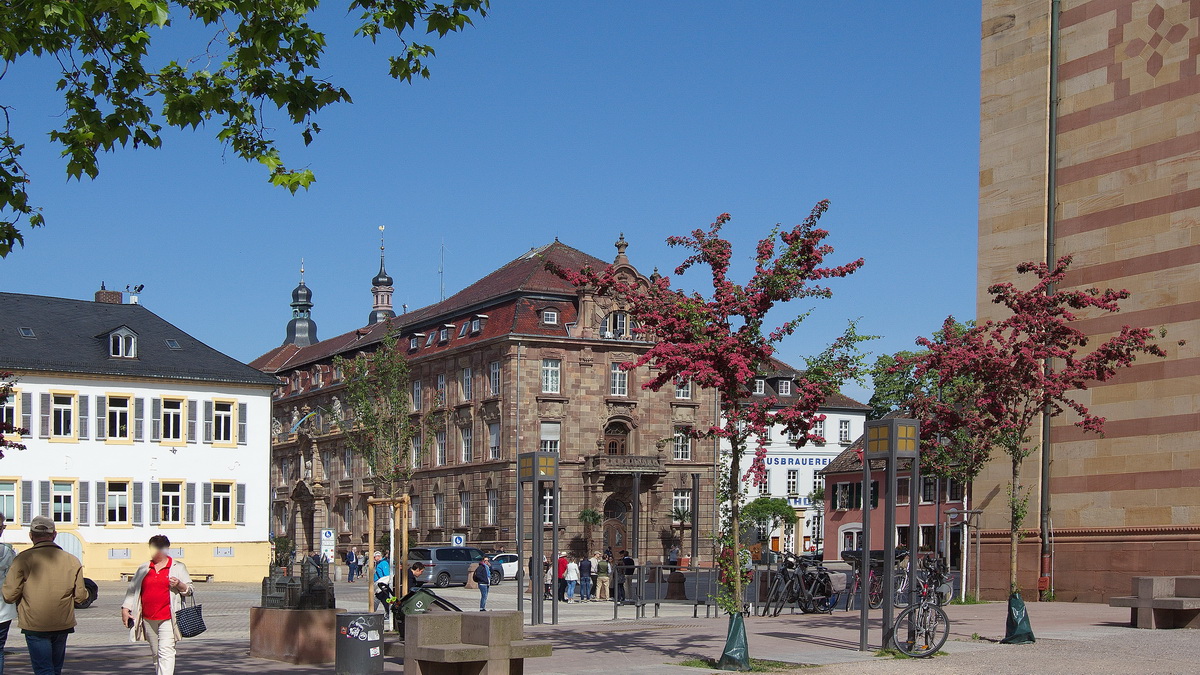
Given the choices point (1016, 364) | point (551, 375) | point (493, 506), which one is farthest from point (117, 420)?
point (1016, 364)

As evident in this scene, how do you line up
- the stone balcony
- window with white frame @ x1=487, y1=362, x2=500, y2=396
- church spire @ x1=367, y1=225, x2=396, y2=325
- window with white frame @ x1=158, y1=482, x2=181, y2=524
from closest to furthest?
window with white frame @ x1=158, y1=482, x2=181, y2=524 → the stone balcony → window with white frame @ x1=487, y1=362, x2=500, y2=396 → church spire @ x1=367, y1=225, x2=396, y2=325

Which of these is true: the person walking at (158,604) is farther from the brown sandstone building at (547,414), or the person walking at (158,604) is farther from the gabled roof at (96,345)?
the brown sandstone building at (547,414)

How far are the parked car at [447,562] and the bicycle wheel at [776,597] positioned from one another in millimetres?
26442

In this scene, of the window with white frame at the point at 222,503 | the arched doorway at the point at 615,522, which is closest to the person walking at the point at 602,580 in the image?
the window with white frame at the point at 222,503

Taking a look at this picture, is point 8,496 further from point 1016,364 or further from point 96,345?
point 1016,364

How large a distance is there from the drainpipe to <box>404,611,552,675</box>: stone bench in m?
17.2

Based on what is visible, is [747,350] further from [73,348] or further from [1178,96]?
[73,348]

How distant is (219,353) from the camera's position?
192 feet

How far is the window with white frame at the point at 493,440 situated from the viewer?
2805 inches

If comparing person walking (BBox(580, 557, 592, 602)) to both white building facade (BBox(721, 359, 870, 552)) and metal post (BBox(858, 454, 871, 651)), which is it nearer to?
metal post (BBox(858, 454, 871, 651))

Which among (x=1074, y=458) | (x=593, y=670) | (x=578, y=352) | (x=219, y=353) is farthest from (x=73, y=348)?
(x=593, y=670)

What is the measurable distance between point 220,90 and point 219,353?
48.1 m

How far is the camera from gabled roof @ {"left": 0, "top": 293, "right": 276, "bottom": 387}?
178ft

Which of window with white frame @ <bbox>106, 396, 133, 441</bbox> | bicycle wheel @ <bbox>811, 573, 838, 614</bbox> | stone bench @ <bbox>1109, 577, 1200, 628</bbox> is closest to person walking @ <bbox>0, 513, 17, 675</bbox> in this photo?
stone bench @ <bbox>1109, 577, 1200, 628</bbox>
